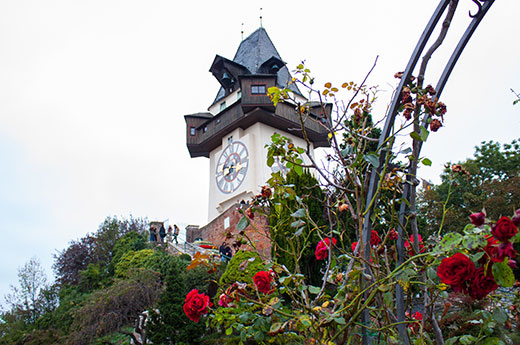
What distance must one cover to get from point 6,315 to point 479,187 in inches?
708

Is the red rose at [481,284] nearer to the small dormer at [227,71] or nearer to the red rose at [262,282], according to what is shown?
the red rose at [262,282]

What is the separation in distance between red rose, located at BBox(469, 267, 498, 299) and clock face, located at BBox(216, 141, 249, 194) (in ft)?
55.4

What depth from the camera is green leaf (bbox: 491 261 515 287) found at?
3.36ft

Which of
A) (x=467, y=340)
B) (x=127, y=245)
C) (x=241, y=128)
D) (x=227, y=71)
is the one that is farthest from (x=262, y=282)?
(x=227, y=71)

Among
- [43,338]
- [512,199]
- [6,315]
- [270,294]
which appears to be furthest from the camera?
[512,199]

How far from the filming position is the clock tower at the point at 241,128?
17.9 meters

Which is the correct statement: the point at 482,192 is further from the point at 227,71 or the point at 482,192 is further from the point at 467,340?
the point at 467,340

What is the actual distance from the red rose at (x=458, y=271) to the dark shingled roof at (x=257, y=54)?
20090 mm

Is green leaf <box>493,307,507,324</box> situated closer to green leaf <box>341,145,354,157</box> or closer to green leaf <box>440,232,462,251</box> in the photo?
green leaf <box>440,232,462,251</box>

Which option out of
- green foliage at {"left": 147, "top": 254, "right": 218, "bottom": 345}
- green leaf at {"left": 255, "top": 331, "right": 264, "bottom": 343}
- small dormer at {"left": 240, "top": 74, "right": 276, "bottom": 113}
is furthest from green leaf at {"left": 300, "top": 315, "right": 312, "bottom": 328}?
small dormer at {"left": 240, "top": 74, "right": 276, "bottom": 113}

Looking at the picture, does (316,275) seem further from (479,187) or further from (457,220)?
(479,187)

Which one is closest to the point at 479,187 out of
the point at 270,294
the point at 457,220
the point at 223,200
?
the point at 457,220

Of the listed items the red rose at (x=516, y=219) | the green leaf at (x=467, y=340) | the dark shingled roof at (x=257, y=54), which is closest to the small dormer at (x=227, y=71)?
the dark shingled roof at (x=257, y=54)

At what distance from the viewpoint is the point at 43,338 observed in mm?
9062
